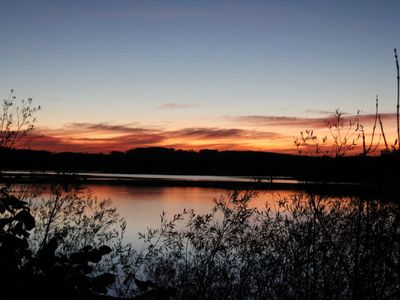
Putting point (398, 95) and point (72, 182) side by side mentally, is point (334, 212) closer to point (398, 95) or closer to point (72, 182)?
point (72, 182)

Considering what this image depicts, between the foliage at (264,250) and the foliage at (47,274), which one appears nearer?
the foliage at (47,274)

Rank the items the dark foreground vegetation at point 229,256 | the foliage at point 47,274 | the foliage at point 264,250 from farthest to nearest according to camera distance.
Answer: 1. the foliage at point 264,250
2. the dark foreground vegetation at point 229,256
3. the foliage at point 47,274

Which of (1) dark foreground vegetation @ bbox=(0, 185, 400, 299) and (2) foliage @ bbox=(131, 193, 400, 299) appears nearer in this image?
(1) dark foreground vegetation @ bbox=(0, 185, 400, 299)

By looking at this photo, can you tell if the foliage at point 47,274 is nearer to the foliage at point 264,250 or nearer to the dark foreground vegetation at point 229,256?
the dark foreground vegetation at point 229,256

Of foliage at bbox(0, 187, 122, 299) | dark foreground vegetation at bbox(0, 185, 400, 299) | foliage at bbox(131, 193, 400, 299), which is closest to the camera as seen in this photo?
foliage at bbox(0, 187, 122, 299)

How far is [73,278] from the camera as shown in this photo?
3.22m

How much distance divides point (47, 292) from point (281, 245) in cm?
741

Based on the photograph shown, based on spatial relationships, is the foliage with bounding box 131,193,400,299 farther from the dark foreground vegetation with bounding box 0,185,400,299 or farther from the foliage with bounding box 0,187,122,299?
the foliage with bounding box 0,187,122,299

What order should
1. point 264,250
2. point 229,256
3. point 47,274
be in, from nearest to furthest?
point 47,274 → point 229,256 → point 264,250

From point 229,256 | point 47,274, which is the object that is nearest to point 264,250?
point 229,256

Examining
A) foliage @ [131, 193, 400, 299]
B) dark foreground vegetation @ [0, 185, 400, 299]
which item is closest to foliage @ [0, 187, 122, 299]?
dark foreground vegetation @ [0, 185, 400, 299]

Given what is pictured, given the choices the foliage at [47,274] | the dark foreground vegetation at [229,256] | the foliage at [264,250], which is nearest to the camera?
the foliage at [47,274]

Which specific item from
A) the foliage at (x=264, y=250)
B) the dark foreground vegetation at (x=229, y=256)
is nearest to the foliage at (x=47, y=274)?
the dark foreground vegetation at (x=229, y=256)

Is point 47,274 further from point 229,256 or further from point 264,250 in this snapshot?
point 264,250
